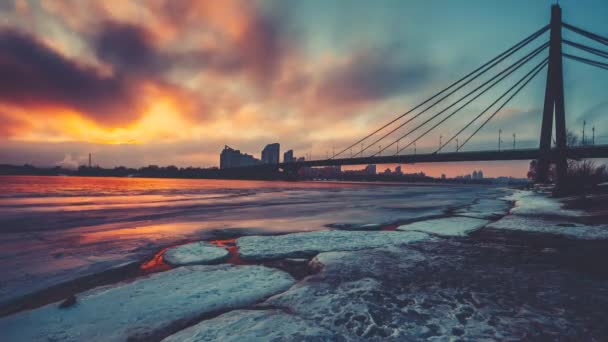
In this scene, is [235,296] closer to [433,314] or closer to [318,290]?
[318,290]

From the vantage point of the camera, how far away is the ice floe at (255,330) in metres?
2.35

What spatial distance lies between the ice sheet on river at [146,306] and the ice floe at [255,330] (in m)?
0.27

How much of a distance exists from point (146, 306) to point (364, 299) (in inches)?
96.1

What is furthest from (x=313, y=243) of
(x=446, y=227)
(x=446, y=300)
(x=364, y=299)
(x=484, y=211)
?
(x=484, y=211)

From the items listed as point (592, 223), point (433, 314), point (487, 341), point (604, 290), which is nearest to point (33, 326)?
point (433, 314)

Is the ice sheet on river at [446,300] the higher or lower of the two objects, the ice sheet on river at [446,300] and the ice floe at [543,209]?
the higher

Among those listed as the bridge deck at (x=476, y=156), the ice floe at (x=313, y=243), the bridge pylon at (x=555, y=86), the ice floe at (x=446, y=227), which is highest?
the bridge pylon at (x=555, y=86)

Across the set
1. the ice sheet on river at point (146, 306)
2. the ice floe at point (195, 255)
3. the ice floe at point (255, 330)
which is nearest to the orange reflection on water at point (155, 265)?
the ice floe at point (195, 255)

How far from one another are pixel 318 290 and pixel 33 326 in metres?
2.87

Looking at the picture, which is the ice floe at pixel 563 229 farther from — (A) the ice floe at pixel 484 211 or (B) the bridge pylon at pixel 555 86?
(B) the bridge pylon at pixel 555 86

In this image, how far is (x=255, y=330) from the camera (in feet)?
8.05

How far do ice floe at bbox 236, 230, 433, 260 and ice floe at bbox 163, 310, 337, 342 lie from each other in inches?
91.2

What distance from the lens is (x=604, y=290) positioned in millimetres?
3350

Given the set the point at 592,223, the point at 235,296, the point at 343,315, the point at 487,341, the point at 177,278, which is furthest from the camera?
the point at 592,223
